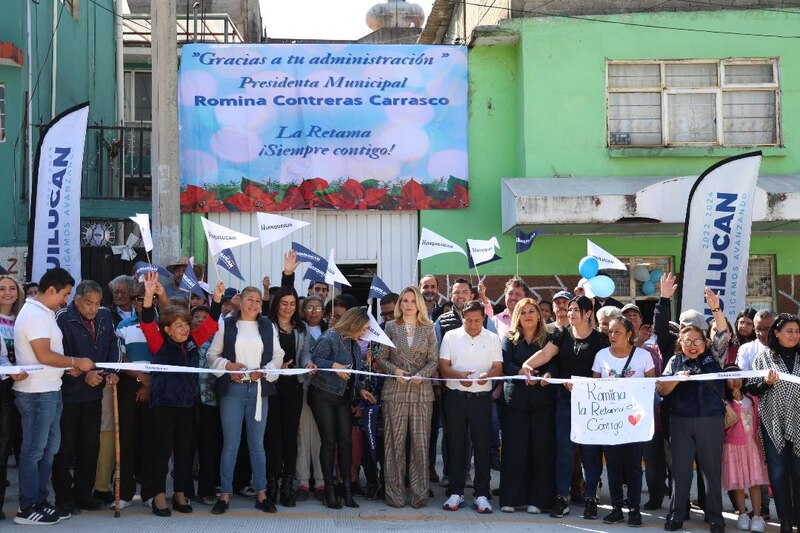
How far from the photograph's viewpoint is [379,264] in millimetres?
14789

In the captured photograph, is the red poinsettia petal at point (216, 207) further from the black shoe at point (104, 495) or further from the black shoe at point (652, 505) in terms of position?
the black shoe at point (652, 505)

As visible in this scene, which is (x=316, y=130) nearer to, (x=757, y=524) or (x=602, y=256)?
(x=602, y=256)

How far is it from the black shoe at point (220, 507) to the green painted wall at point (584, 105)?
6720 mm

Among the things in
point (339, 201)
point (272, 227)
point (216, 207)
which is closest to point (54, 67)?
point (216, 207)

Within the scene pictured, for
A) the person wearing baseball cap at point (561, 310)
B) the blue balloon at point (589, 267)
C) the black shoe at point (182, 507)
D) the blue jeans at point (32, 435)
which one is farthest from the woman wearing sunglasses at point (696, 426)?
the blue jeans at point (32, 435)

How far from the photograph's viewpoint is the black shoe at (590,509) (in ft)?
28.4

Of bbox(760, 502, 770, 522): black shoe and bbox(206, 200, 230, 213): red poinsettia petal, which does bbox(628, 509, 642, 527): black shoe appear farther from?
bbox(206, 200, 230, 213): red poinsettia petal

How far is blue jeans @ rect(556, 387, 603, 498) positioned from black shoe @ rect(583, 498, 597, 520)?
5cm

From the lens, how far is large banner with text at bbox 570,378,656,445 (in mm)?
8445

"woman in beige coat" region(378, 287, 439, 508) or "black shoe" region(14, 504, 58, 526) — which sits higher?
"woman in beige coat" region(378, 287, 439, 508)

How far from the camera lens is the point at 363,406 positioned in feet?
30.7

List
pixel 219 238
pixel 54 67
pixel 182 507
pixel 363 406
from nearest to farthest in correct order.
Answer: pixel 182 507
pixel 363 406
pixel 219 238
pixel 54 67

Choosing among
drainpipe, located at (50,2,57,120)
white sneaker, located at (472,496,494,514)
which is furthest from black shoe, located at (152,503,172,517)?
drainpipe, located at (50,2,57,120)

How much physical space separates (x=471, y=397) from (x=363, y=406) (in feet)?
3.60
